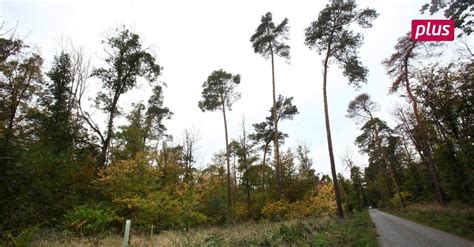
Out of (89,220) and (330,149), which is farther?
(330,149)

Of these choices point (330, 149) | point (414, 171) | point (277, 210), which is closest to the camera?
point (330, 149)

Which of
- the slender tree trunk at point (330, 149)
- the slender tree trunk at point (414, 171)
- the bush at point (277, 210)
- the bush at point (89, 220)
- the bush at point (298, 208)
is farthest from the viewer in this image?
the slender tree trunk at point (414, 171)

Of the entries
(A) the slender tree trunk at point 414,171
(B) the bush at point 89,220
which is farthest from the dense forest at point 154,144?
(A) the slender tree trunk at point 414,171

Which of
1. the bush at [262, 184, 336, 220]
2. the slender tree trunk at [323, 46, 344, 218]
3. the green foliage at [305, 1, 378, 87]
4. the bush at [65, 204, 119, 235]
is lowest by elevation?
the bush at [262, 184, 336, 220]

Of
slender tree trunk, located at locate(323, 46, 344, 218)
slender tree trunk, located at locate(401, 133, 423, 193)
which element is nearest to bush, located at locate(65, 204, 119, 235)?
slender tree trunk, located at locate(323, 46, 344, 218)

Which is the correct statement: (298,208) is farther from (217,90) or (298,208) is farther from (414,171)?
(414,171)

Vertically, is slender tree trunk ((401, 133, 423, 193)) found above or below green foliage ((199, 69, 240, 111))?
below

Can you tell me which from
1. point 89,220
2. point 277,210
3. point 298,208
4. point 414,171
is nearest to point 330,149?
point 298,208

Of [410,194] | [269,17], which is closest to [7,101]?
[269,17]

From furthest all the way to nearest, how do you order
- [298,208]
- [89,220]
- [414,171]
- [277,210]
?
[414,171], [298,208], [277,210], [89,220]

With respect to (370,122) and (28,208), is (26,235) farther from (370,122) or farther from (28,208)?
(370,122)

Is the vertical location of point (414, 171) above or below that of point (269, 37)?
below

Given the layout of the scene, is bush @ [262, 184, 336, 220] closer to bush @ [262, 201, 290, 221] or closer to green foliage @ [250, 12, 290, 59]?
bush @ [262, 201, 290, 221]

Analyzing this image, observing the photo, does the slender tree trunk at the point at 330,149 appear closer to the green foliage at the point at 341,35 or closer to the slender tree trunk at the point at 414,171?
the green foliage at the point at 341,35
